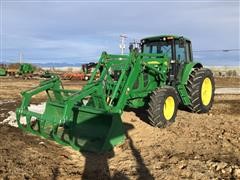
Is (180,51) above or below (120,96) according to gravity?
above

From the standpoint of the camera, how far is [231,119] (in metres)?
10.2

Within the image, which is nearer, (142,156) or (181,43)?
(142,156)

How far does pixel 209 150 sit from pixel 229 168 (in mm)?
1177

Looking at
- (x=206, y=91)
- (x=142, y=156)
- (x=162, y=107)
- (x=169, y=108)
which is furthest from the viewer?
(x=206, y=91)

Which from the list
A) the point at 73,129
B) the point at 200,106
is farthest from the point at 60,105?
the point at 200,106

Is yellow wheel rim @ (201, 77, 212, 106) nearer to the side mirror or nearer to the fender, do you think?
the fender

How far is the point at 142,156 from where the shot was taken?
709 centimetres

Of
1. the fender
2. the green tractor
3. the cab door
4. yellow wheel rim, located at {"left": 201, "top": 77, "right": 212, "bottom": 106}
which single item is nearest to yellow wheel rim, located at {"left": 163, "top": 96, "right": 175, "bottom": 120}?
the green tractor

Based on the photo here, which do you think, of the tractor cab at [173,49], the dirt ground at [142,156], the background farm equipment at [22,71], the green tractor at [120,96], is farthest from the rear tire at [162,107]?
the background farm equipment at [22,71]

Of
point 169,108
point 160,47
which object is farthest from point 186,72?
point 169,108

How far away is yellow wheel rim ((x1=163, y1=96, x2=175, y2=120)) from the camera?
30.0 ft

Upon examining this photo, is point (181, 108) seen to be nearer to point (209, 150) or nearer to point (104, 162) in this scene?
point (209, 150)

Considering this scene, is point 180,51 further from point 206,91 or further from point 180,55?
point 206,91

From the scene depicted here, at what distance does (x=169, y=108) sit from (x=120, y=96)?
1.69 m
